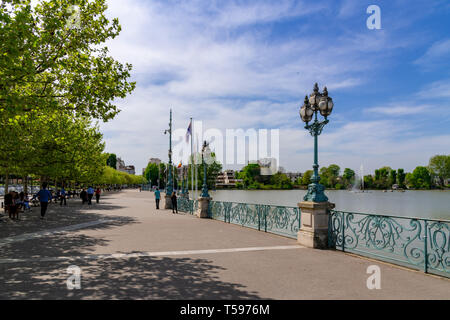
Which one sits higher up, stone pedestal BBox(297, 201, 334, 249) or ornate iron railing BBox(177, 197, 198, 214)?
stone pedestal BBox(297, 201, 334, 249)

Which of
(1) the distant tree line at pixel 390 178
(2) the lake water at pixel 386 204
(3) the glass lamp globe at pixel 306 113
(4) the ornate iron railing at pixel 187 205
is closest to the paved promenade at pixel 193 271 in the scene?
(3) the glass lamp globe at pixel 306 113

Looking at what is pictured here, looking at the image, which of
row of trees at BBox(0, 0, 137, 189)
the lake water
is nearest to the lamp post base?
row of trees at BBox(0, 0, 137, 189)

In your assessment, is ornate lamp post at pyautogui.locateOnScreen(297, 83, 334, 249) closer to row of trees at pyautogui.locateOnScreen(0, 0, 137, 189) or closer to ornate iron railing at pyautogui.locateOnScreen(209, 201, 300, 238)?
ornate iron railing at pyautogui.locateOnScreen(209, 201, 300, 238)

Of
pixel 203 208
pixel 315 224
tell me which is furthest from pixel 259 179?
pixel 315 224

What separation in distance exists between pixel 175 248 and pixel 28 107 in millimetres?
6498

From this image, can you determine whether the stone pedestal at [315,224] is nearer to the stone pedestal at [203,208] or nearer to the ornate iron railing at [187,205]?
the stone pedestal at [203,208]

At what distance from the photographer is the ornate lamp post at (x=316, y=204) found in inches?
380

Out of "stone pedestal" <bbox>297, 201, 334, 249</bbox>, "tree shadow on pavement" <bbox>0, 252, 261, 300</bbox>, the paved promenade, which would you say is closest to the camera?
"tree shadow on pavement" <bbox>0, 252, 261, 300</bbox>

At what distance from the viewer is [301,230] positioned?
10.2 m

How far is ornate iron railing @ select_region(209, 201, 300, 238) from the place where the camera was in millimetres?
12281

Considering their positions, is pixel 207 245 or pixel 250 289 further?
pixel 207 245

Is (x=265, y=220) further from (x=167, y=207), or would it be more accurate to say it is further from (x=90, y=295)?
(x=167, y=207)

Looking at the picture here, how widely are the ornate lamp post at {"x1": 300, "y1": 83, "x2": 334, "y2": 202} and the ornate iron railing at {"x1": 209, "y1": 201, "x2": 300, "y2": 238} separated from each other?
1589mm

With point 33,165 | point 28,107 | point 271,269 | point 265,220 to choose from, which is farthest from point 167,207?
point 271,269
